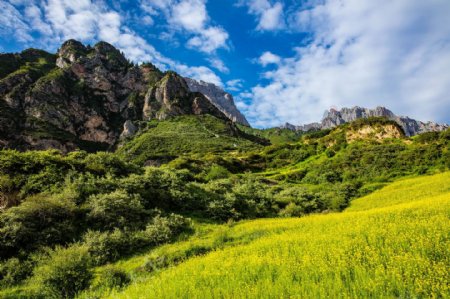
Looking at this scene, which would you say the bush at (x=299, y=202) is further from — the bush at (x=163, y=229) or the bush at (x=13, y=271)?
the bush at (x=13, y=271)

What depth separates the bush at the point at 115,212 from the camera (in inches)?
702

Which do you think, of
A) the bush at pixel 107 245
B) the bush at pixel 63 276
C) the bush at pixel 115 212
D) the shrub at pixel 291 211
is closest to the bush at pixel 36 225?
the bush at pixel 115 212

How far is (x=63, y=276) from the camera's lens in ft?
37.3

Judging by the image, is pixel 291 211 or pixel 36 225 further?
pixel 291 211

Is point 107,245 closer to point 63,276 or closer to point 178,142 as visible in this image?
point 63,276

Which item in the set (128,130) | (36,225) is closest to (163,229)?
(36,225)

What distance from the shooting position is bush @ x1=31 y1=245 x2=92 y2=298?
36.4 ft

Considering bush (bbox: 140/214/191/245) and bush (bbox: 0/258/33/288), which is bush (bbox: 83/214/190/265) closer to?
bush (bbox: 140/214/191/245)

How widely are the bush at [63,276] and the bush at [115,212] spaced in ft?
17.2

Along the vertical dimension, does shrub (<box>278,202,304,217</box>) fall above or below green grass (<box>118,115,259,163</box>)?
below

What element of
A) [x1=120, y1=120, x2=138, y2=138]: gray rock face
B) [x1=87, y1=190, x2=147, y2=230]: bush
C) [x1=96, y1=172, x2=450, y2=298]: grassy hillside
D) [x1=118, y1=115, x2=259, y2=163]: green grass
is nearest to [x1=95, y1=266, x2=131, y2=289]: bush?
[x1=96, y1=172, x2=450, y2=298]: grassy hillside

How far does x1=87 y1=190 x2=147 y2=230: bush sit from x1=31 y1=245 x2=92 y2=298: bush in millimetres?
5238

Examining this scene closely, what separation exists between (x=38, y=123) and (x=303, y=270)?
194 meters

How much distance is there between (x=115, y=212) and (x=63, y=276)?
7.18 meters
